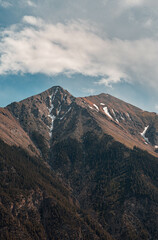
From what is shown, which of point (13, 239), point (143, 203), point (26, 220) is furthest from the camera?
point (143, 203)

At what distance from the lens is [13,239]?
5182 inches

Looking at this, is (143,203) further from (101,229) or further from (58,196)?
(58,196)

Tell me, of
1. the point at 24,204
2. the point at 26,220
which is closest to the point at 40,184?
the point at 24,204

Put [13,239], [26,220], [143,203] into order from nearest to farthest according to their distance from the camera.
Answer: [13,239] → [26,220] → [143,203]

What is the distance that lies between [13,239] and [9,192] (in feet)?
152

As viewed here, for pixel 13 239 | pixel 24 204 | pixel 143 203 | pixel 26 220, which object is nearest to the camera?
pixel 13 239

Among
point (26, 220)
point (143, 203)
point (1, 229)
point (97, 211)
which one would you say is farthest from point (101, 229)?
point (1, 229)

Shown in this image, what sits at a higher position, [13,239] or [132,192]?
[132,192]

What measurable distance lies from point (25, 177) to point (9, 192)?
29190mm

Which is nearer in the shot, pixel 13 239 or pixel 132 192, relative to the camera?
pixel 13 239

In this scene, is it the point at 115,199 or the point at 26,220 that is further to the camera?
the point at 115,199

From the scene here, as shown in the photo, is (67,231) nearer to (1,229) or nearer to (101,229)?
(101,229)

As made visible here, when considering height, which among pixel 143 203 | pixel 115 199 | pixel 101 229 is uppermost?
pixel 143 203

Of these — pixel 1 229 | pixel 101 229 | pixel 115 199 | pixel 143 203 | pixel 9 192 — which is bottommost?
pixel 1 229
